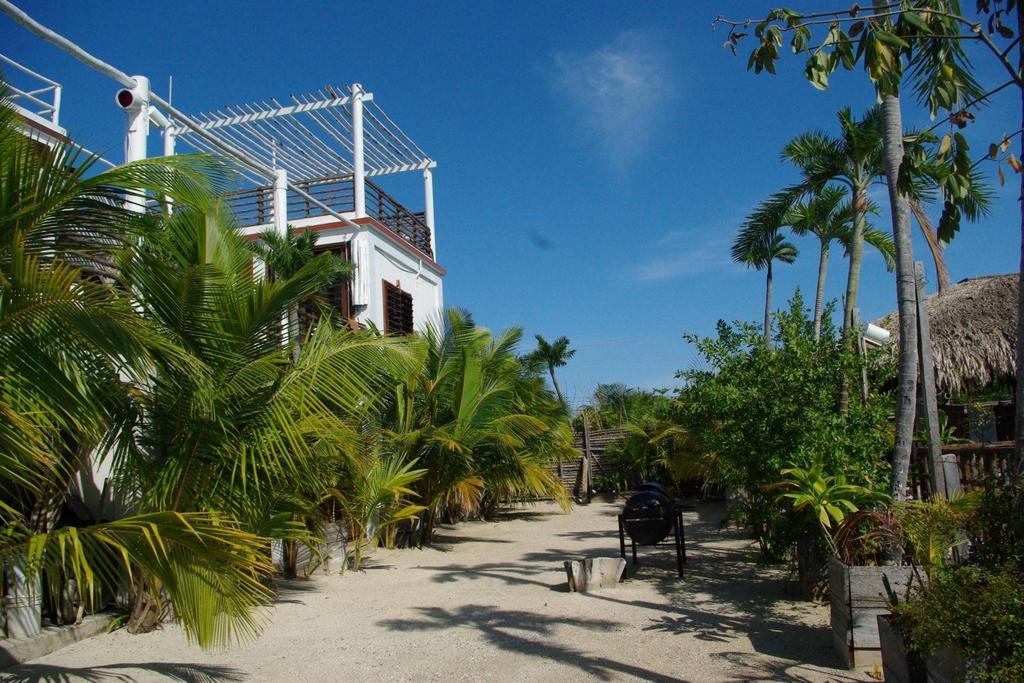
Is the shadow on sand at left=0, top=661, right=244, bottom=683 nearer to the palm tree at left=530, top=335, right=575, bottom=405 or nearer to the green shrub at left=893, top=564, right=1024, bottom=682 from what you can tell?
the green shrub at left=893, top=564, right=1024, bottom=682

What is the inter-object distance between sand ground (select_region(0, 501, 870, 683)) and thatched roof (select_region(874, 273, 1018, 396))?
559 cm

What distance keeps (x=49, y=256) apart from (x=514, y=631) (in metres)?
4.40

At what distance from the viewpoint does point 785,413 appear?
6.63 m

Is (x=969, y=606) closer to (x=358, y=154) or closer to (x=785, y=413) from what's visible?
(x=785, y=413)

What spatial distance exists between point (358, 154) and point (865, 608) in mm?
12115

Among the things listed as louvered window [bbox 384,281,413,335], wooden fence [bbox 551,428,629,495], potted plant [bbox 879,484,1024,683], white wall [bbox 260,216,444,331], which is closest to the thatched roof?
wooden fence [bbox 551,428,629,495]

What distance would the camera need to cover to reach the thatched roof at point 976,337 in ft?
39.3

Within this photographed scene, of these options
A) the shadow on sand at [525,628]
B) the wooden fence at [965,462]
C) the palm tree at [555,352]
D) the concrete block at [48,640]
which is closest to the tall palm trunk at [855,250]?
the wooden fence at [965,462]

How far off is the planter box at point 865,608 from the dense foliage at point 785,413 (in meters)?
1.30

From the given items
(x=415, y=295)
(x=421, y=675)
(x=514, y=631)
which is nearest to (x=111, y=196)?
(x=421, y=675)

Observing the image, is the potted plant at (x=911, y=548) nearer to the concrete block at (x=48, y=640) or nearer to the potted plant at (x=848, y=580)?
the potted plant at (x=848, y=580)

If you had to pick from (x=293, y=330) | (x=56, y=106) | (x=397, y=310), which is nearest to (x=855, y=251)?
(x=293, y=330)

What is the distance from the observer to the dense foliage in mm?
6207

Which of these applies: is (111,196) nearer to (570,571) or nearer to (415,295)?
(570,571)
